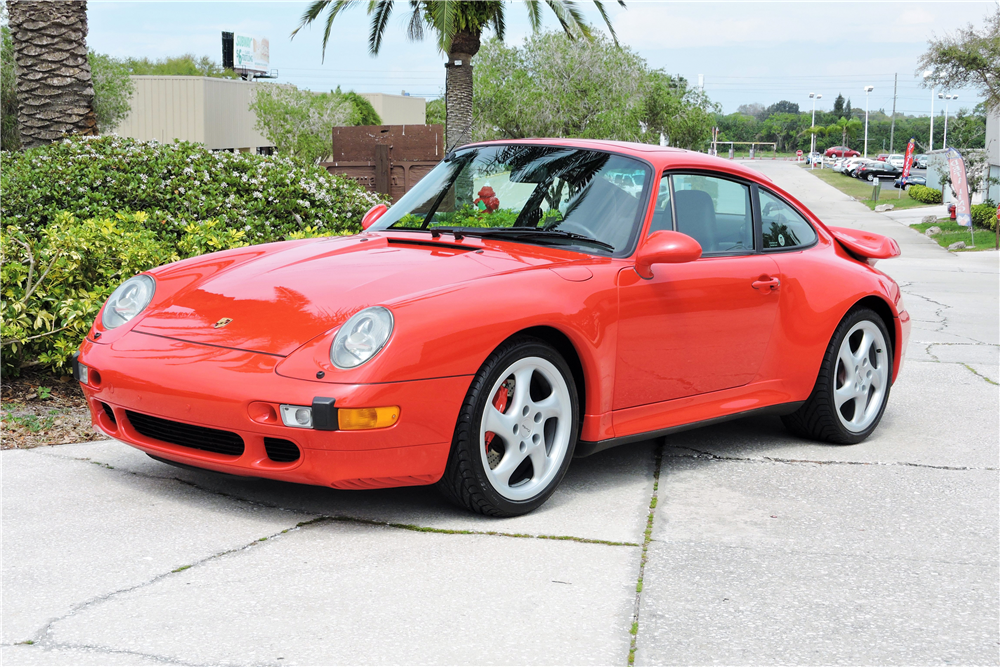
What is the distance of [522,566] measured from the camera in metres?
3.44

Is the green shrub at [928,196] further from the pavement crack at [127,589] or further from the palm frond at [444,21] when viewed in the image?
the pavement crack at [127,589]

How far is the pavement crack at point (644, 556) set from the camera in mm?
2897

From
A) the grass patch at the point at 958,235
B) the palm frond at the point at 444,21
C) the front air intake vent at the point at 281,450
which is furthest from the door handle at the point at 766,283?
the grass patch at the point at 958,235

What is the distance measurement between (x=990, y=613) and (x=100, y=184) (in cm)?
645

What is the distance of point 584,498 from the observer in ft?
14.1

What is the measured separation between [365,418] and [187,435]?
758 mm

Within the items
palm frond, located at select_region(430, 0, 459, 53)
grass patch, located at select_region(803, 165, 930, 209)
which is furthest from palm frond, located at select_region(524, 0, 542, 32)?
grass patch, located at select_region(803, 165, 930, 209)

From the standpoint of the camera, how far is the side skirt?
4.23m

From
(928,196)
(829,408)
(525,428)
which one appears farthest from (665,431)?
(928,196)

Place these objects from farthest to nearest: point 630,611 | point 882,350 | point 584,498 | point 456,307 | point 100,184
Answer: point 100,184 → point 882,350 → point 584,498 → point 456,307 → point 630,611

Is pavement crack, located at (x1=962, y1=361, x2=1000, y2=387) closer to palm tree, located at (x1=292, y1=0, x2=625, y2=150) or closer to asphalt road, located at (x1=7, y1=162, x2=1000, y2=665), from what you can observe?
asphalt road, located at (x1=7, y1=162, x2=1000, y2=665)

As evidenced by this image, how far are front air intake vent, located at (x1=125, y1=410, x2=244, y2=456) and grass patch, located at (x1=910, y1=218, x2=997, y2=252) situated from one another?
24782mm

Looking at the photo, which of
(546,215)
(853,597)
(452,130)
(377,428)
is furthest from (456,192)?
(452,130)

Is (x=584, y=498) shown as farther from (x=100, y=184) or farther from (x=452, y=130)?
(x=452, y=130)
